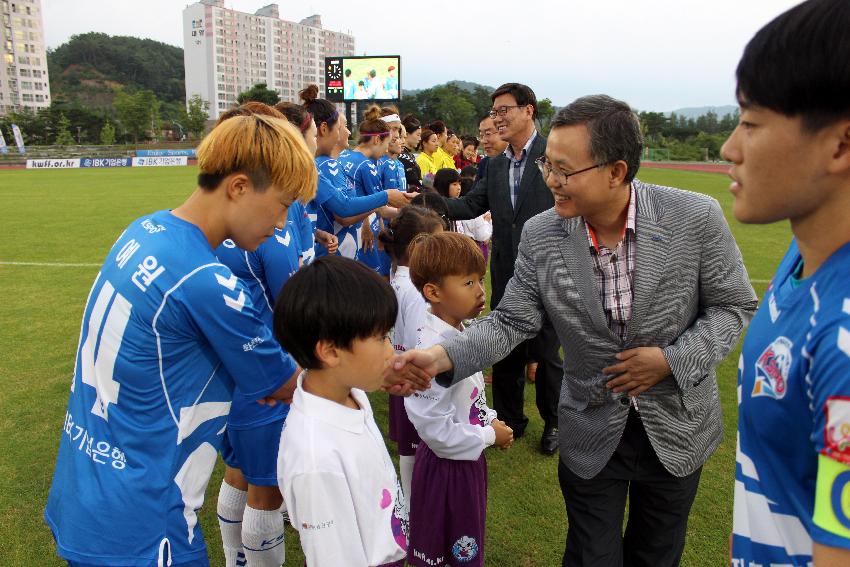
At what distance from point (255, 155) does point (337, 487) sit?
1.03 meters

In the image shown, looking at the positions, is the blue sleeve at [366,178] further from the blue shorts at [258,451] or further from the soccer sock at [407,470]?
the blue shorts at [258,451]

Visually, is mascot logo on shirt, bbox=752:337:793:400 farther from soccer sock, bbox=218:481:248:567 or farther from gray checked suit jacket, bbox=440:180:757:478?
soccer sock, bbox=218:481:248:567

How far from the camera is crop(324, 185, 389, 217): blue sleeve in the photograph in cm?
473

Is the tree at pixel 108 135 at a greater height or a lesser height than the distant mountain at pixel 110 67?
lesser

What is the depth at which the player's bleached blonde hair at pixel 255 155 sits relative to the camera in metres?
1.89

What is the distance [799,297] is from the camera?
1.17 metres

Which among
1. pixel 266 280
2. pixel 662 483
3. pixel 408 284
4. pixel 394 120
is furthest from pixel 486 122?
pixel 662 483

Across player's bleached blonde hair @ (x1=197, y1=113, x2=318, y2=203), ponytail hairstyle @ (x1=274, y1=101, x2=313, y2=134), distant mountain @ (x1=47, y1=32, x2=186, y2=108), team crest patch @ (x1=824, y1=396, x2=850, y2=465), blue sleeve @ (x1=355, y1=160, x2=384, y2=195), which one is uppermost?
distant mountain @ (x1=47, y1=32, x2=186, y2=108)

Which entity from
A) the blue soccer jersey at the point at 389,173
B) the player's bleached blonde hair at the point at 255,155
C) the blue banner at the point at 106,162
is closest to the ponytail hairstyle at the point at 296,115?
the player's bleached blonde hair at the point at 255,155

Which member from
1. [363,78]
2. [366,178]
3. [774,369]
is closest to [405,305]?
[774,369]

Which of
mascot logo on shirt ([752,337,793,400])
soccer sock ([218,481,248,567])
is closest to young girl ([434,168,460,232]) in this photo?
soccer sock ([218,481,248,567])

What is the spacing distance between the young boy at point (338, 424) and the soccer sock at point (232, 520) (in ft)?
4.28

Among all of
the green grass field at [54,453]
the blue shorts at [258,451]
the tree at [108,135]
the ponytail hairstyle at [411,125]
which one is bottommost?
the green grass field at [54,453]

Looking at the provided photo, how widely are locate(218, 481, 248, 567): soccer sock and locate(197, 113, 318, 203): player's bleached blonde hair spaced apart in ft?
5.56
